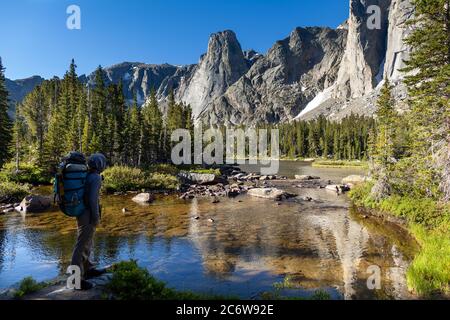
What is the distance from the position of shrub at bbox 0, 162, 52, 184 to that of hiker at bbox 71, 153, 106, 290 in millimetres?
37008

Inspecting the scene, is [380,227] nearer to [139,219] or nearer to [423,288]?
[423,288]

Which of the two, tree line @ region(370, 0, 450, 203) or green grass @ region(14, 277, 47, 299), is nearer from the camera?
green grass @ region(14, 277, 47, 299)

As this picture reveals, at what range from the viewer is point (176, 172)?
182 feet

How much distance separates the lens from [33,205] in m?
26.0

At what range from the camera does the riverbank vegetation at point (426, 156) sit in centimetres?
1867

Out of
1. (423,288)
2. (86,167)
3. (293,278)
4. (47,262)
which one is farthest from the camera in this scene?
(47,262)

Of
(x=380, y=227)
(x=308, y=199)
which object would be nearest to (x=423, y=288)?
(x=380, y=227)

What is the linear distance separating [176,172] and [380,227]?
37.9 metres

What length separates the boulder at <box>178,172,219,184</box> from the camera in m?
48.5

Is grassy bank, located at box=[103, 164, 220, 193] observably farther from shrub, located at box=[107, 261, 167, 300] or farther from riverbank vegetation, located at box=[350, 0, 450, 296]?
shrub, located at box=[107, 261, 167, 300]

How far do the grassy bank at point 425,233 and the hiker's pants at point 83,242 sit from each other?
33.8 feet

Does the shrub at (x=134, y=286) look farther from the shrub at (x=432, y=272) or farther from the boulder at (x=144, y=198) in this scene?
the boulder at (x=144, y=198)

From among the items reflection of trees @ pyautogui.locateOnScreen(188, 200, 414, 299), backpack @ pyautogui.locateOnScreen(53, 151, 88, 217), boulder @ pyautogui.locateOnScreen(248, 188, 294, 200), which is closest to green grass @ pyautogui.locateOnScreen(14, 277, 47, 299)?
backpack @ pyautogui.locateOnScreen(53, 151, 88, 217)

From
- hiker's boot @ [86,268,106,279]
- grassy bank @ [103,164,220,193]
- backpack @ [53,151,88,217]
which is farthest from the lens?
grassy bank @ [103,164,220,193]
